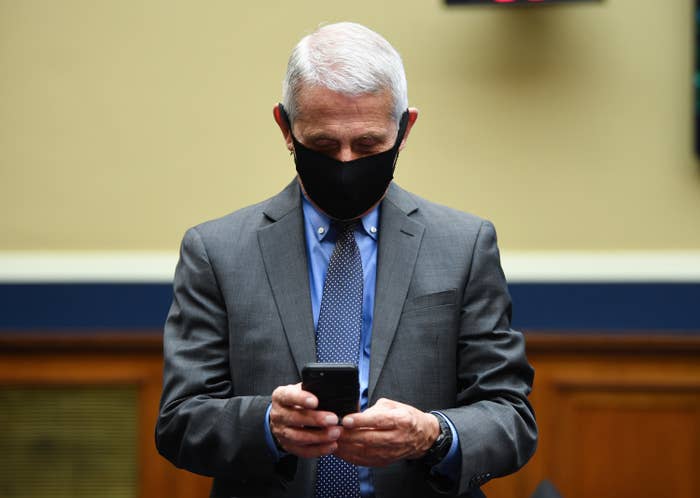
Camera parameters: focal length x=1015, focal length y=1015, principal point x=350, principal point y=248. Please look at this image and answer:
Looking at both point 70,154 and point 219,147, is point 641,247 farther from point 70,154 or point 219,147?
point 70,154

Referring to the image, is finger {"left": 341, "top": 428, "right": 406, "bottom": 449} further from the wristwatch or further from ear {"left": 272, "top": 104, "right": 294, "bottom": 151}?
ear {"left": 272, "top": 104, "right": 294, "bottom": 151}

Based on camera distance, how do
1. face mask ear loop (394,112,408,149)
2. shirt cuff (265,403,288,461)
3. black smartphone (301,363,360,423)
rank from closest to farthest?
1. black smartphone (301,363,360,423)
2. shirt cuff (265,403,288,461)
3. face mask ear loop (394,112,408,149)

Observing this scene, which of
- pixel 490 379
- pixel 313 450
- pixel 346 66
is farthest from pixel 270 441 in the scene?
pixel 346 66

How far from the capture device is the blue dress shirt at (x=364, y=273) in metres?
1.84

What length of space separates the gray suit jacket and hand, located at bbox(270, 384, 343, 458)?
80 mm

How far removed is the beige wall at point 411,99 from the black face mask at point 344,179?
163 cm

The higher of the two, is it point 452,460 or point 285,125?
point 285,125

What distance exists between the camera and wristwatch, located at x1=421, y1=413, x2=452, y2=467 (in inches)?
71.0

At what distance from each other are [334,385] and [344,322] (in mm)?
241

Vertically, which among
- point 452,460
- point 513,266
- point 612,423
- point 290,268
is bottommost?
point 612,423

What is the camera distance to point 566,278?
3484mm

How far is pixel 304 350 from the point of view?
6.11ft

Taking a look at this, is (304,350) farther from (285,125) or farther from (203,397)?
(285,125)

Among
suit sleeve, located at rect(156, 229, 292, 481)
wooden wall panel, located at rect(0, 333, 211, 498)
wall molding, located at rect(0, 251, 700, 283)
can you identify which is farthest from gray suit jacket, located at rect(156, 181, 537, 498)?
wooden wall panel, located at rect(0, 333, 211, 498)
